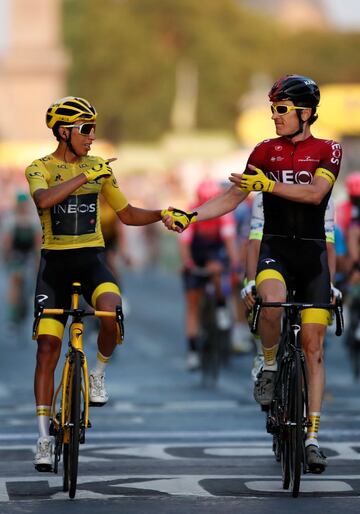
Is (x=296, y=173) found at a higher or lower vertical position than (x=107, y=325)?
higher

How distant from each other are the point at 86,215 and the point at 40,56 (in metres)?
109

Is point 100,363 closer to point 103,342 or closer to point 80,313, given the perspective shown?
point 103,342

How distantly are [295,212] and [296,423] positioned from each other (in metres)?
1.19

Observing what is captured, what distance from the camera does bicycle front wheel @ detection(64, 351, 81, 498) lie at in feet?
29.0

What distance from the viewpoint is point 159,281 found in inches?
1613

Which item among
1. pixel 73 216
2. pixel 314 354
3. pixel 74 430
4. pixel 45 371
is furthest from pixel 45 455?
pixel 314 354

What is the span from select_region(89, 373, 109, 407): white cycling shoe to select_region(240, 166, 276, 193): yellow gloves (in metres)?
1.23

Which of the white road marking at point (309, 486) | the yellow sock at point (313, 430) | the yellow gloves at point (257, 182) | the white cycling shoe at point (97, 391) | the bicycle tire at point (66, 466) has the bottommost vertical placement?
the white road marking at point (309, 486)

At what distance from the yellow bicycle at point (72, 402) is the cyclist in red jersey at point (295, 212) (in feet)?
2.43

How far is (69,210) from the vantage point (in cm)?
955

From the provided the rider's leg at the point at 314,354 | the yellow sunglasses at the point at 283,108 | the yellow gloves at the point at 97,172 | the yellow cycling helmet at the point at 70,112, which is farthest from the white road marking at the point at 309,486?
the yellow cycling helmet at the point at 70,112

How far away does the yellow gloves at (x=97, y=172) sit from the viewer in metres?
9.35

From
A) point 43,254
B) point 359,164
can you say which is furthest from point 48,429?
point 359,164

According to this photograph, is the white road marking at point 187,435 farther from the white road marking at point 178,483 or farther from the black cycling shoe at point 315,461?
the black cycling shoe at point 315,461
